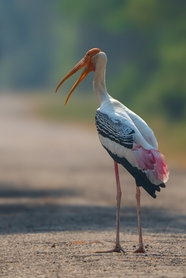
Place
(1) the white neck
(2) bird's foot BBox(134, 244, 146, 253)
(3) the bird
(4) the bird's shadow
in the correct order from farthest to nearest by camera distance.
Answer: (4) the bird's shadow
(1) the white neck
(2) bird's foot BBox(134, 244, 146, 253)
(3) the bird

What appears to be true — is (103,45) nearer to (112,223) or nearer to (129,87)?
(129,87)

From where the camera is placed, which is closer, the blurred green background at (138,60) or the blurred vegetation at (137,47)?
the blurred green background at (138,60)

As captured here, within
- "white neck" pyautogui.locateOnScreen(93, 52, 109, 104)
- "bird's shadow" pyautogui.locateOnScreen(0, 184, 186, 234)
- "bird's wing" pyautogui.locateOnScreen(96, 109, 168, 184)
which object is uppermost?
"white neck" pyautogui.locateOnScreen(93, 52, 109, 104)

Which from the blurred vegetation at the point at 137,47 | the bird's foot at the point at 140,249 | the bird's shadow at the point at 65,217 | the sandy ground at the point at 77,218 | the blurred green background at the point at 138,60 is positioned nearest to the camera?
the sandy ground at the point at 77,218

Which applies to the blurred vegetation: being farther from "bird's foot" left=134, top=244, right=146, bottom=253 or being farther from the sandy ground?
"bird's foot" left=134, top=244, right=146, bottom=253

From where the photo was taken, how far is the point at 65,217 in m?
11.0

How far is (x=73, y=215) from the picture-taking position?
36.9 ft

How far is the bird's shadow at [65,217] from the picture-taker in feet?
32.6

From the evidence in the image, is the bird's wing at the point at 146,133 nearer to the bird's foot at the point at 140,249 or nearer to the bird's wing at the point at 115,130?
the bird's wing at the point at 115,130

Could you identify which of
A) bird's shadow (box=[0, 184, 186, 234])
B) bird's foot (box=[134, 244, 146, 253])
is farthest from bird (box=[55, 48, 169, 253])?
bird's shadow (box=[0, 184, 186, 234])

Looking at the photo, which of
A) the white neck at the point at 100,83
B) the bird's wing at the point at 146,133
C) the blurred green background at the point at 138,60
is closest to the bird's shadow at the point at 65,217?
the white neck at the point at 100,83

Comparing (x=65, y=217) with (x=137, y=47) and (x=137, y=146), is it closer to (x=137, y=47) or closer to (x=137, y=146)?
(x=137, y=146)

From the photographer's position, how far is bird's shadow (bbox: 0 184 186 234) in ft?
32.6

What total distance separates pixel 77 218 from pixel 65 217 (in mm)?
202
